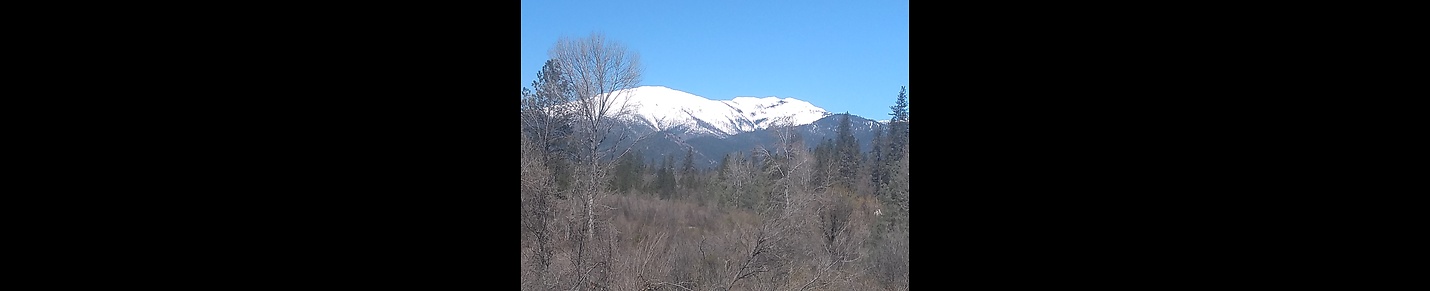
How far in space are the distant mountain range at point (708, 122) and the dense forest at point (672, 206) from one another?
0.07 meters

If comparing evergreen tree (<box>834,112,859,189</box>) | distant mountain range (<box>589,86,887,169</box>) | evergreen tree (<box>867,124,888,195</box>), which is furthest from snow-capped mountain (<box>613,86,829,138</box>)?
evergreen tree (<box>867,124,888,195</box>)

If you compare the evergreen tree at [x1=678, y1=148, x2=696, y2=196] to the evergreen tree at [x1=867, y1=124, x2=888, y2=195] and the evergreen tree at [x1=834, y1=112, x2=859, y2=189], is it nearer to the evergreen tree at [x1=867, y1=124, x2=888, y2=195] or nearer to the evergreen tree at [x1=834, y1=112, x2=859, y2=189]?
the evergreen tree at [x1=834, y1=112, x2=859, y2=189]

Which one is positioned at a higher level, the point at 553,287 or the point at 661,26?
the point at 661,26

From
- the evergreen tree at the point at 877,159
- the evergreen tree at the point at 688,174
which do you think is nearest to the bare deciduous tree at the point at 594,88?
the evergreen tree at the point at 688,174

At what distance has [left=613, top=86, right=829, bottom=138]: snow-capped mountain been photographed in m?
5.46

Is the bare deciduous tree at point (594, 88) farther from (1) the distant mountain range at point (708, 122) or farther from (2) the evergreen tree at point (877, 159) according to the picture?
(2) the evergreen tree at point (877, 159)

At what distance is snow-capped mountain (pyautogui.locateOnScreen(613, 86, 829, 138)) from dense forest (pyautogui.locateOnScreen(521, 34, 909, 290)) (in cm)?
13

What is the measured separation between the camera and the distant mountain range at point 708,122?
5418mm
